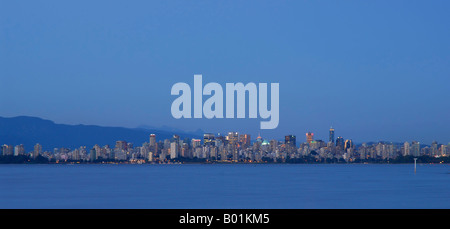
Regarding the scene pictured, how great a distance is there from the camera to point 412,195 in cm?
5912

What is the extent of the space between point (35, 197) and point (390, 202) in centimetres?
3153

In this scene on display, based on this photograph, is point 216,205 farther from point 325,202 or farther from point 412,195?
point 412,195

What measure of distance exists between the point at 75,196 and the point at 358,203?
26030 mm

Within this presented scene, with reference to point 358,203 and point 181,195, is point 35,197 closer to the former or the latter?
point 181,195
